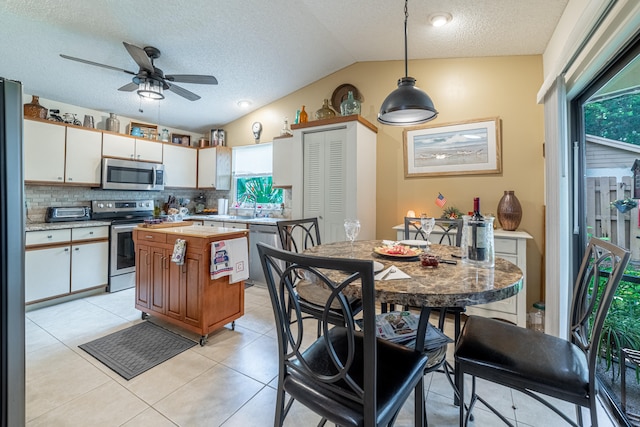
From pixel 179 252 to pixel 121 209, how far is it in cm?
241

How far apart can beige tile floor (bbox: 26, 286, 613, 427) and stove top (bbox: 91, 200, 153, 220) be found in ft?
5.74

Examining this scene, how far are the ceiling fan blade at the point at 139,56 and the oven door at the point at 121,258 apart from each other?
202 centimetres

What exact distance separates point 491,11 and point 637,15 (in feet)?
3.95

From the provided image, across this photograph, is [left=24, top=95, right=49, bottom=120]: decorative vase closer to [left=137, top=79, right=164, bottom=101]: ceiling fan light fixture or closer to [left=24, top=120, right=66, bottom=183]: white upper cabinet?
[left=24, top=120, right=66, bottom=183]: white upper cabinet

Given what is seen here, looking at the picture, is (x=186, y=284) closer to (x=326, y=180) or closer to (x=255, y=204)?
(x=326, y=180)

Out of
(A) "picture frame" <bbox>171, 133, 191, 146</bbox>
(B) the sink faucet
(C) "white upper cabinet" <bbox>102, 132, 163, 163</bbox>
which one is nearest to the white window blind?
(B) the sink faucet

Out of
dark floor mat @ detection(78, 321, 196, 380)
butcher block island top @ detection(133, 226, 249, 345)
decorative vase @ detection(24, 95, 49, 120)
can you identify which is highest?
decorative vase @ detection(24, 95, 49, 120)

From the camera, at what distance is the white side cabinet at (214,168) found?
4680 mm

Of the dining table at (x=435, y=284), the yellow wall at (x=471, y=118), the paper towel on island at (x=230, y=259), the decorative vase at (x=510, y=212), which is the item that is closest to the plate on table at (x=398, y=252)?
the dining table at (x=435, y=284)

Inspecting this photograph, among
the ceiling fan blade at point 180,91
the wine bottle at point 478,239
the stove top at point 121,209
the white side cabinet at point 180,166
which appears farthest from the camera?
the white side cabinet at point 180,166

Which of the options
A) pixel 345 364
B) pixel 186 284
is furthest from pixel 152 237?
pixel 345 364

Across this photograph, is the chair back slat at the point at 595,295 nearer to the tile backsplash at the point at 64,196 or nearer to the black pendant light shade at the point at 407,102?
the black pendant light shade at the point at 407,102

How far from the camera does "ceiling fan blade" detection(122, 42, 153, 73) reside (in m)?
2.26

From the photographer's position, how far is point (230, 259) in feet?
7.85
